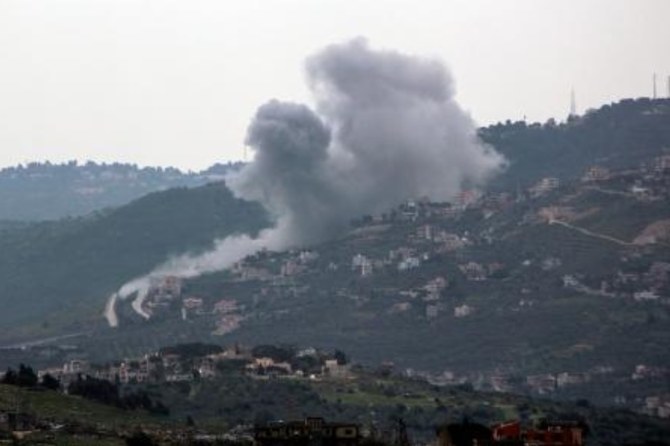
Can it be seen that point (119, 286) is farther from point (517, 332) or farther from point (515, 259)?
point (517, 332)

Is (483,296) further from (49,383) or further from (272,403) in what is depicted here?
(49,383)

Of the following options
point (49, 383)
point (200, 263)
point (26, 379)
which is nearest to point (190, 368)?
point (49, 383)

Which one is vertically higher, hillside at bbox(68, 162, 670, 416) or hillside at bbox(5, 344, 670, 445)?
hillside at bbox(68, 162, 670, 416)

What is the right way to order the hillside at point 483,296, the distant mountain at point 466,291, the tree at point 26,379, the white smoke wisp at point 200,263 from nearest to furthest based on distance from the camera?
the tree at point 26,379
the hillside at point 483,296
the distant mountain at point 466,291
the white smoke wisp at point 200,263

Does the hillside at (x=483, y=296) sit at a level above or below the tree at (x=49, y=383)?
above

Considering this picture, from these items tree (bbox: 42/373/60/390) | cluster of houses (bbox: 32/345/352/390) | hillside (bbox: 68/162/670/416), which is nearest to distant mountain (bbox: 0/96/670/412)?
hillside (bbox: 68/162/670/416)

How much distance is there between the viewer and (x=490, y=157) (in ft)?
653

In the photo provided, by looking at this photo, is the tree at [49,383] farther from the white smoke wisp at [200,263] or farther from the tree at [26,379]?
the white smoke wisp at [200,263]

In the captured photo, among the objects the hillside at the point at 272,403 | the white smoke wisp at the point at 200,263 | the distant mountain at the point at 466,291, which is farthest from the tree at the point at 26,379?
the white smoke wisp at the point at 200,263

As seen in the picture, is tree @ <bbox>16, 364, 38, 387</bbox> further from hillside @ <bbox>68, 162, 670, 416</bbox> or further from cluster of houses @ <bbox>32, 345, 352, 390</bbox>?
hillside @ <bbox>68, 162, 670, 416</bbox>

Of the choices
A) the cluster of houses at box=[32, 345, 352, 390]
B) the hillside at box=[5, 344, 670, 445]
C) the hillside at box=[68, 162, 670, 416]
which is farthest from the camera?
the hillside at box=[68, 162, 670, 416]

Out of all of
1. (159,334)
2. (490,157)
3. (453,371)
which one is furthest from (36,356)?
(490,157)

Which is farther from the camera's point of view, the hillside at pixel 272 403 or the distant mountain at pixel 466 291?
the distant mountain at pixel 466 291

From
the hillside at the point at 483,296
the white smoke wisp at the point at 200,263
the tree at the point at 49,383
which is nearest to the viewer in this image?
the tree at the point at 49,383
